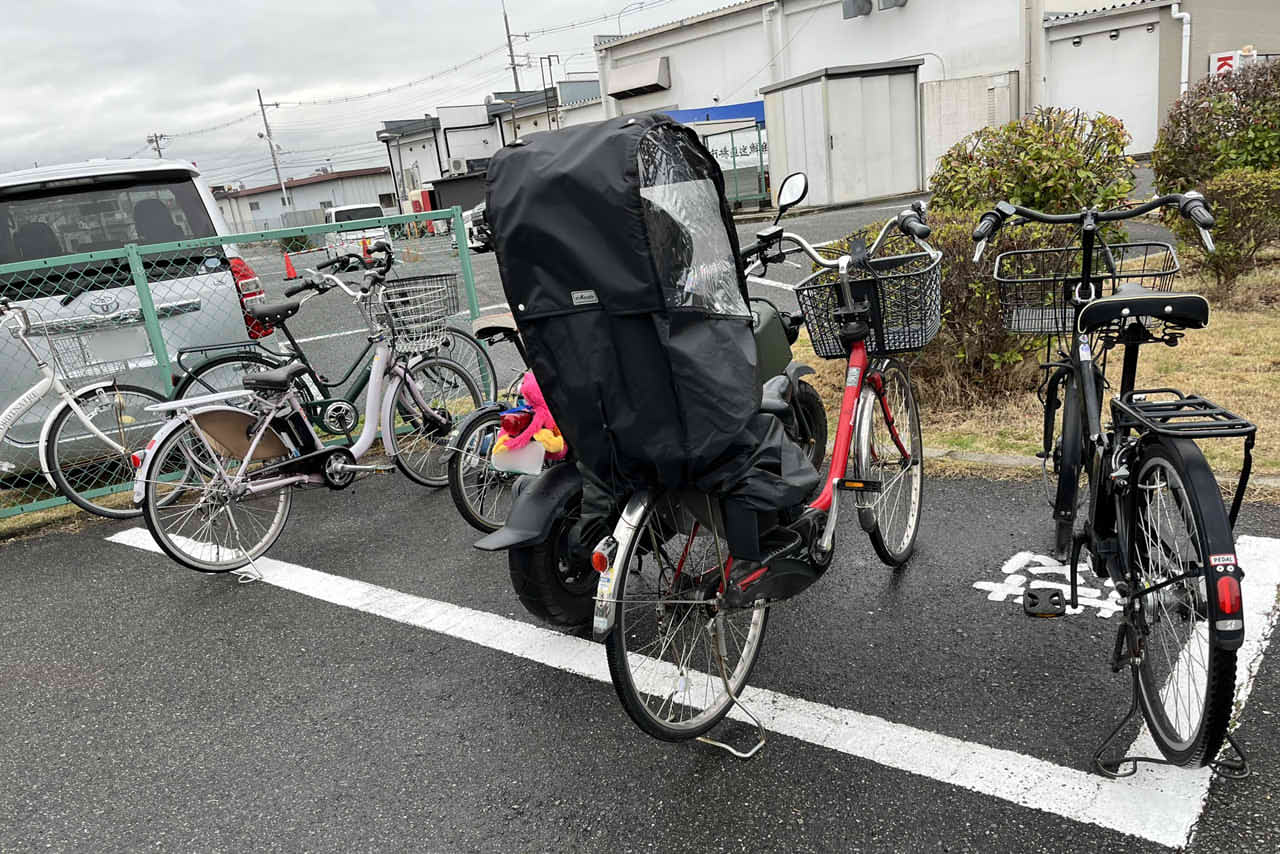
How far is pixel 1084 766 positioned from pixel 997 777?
0.24 metres

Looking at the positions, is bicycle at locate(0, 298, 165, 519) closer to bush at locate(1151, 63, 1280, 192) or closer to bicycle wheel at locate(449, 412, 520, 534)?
bicycle wheel at locate(449, 412, 520, 534)

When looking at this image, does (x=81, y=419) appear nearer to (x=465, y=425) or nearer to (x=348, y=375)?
(x=348, y=375)

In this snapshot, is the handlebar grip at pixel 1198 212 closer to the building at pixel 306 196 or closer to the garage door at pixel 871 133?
the garage door at pixel 871 133

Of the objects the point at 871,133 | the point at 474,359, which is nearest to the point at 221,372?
the point at 474,359

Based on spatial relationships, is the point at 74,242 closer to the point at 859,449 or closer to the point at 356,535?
the point at 356,535

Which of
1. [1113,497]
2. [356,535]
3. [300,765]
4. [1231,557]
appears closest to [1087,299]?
[1113,497]

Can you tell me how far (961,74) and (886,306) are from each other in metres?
24.5

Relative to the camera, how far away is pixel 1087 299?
2.77 m

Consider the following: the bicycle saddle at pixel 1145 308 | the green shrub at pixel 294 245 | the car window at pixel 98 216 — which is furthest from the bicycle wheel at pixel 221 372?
the bicycle saddle at pixel 1145 308

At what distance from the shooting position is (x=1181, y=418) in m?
2.14

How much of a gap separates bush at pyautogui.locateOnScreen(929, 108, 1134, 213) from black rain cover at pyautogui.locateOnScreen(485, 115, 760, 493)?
14.6 ft

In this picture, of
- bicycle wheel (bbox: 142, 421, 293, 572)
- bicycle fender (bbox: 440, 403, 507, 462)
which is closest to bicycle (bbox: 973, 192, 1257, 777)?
bicycle fender (bbox: 440, 403, 507, 462)

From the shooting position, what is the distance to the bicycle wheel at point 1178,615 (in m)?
1.94

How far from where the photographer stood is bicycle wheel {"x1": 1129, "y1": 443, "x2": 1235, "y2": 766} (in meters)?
1.94
